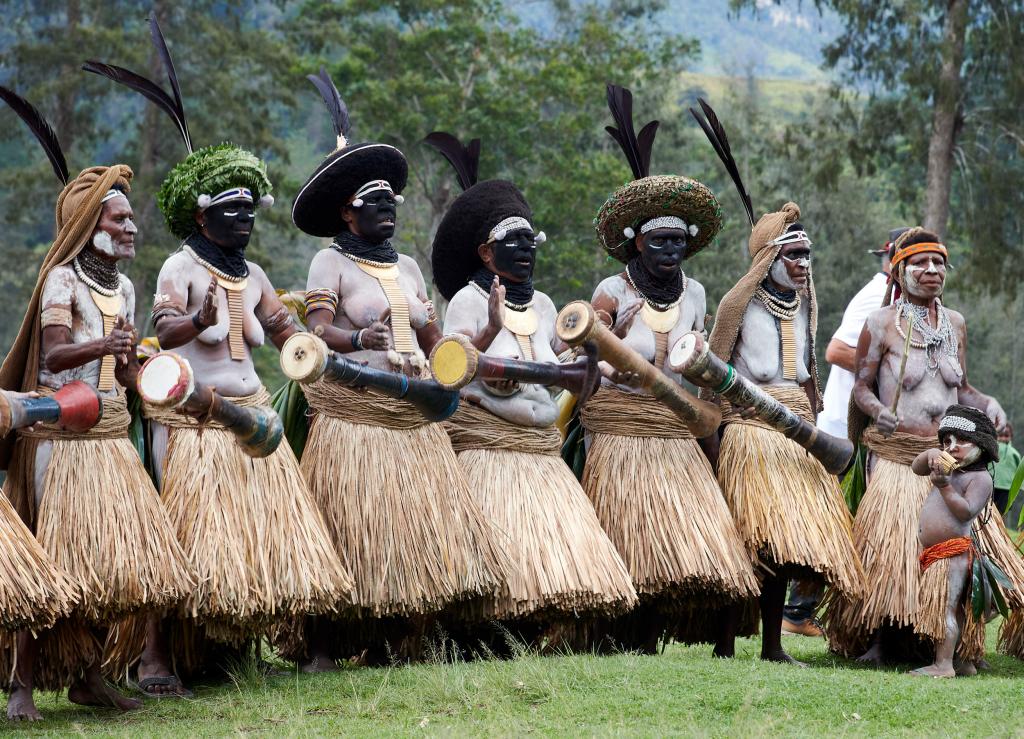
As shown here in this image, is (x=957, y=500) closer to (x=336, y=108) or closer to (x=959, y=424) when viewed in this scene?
(x=959, y=424)

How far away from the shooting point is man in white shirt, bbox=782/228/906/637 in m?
8.40

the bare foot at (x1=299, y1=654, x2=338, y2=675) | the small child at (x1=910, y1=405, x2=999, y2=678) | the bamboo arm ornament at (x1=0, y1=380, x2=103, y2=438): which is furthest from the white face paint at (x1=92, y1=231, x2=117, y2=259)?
the small child at (x1=910, y1=405, x2=999, y2=678)

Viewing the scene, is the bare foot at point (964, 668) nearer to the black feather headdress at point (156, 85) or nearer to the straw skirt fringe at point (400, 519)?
the straw skirt fringe at point (400, 519)

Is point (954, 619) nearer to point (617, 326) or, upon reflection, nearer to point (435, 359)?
point (617, 326)

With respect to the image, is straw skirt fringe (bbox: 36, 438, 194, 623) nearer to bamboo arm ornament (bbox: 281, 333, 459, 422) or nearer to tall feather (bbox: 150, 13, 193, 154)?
bamboo arm ornament (bbox: 281, 333, 459, 422)

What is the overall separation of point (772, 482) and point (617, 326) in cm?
103

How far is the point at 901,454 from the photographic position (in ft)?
23.1

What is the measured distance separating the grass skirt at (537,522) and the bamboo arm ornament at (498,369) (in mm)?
286

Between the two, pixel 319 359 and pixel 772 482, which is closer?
pixel 319 359

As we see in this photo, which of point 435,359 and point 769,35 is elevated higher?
point 769,35

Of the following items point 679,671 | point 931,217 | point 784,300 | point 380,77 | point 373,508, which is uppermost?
point 380,77

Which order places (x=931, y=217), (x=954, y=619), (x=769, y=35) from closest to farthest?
(x=954, y=619)
(x=931, y=217)
(x=769, y=35)

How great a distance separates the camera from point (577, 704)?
5.24 metres

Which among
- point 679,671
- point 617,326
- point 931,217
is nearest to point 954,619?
point 679,671
